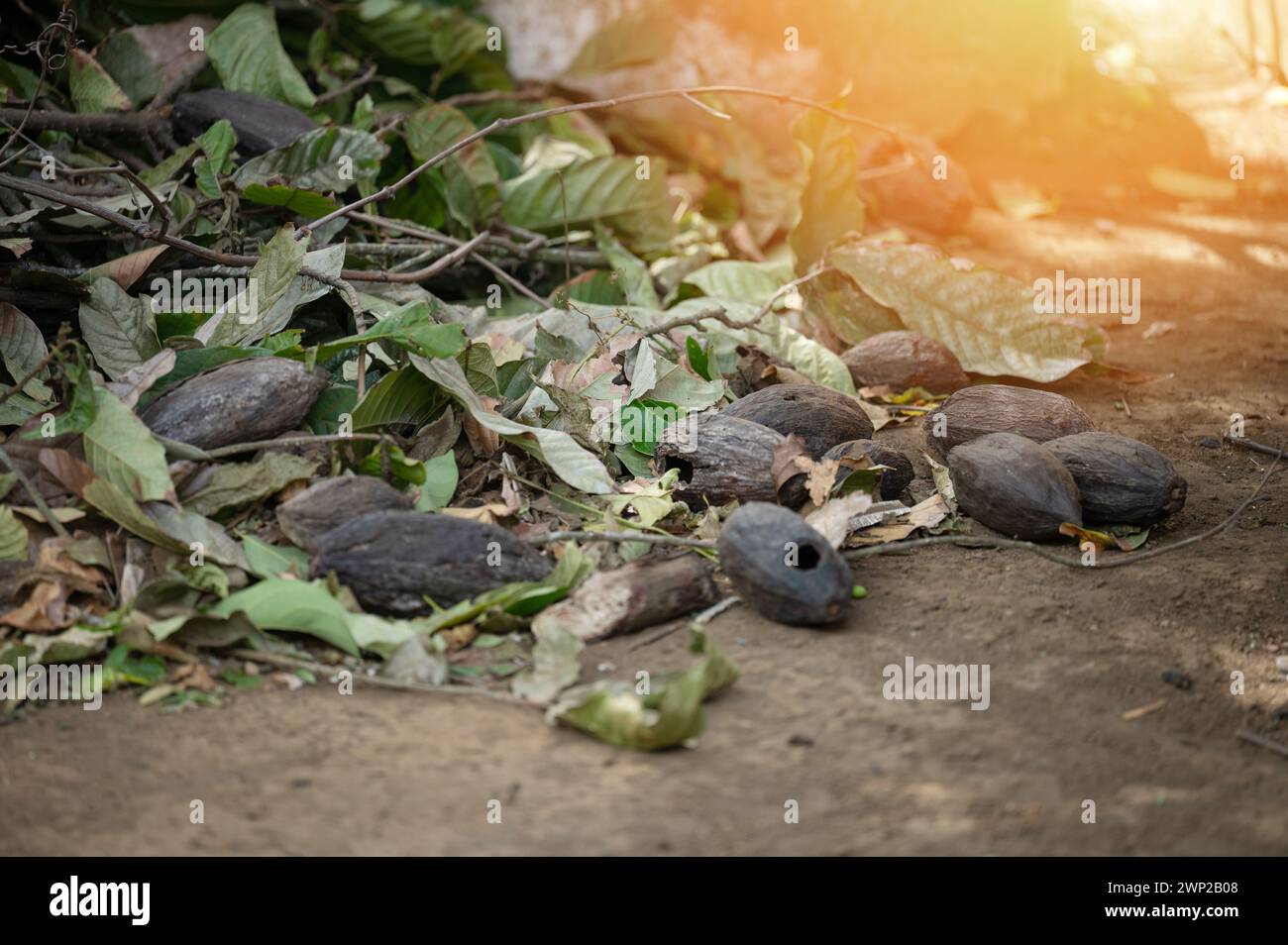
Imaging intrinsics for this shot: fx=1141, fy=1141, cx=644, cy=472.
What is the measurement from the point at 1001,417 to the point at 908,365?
541 mm

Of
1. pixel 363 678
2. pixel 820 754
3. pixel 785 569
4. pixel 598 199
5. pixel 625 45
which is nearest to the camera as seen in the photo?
pixel 820 754

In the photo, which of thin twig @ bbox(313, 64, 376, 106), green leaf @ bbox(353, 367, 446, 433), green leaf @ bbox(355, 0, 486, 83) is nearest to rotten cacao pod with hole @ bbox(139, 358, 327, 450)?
green leaf @ bbox(353, 367, 446, 433)

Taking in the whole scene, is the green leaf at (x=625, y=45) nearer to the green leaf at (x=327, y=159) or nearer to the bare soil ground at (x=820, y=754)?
the green leaf at (x=327, y=159)

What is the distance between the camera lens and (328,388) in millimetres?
2271

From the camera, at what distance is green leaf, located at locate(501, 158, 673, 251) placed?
3.48 metres

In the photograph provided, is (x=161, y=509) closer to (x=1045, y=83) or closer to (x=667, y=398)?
(x=667, y=398)

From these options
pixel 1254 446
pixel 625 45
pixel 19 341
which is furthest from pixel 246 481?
pixel 625 45

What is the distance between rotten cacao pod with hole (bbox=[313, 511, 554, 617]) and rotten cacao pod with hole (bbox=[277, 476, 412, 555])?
0.16 ft

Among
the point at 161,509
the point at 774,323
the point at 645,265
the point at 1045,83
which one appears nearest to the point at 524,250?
the point at 645,265

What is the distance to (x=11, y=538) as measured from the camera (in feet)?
6.09

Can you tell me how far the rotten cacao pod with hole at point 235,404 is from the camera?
6.80ft

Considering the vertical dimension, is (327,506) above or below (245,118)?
below

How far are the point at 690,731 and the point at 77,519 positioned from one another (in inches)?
46.0

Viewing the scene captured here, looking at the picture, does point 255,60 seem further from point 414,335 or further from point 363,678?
point 363,678
